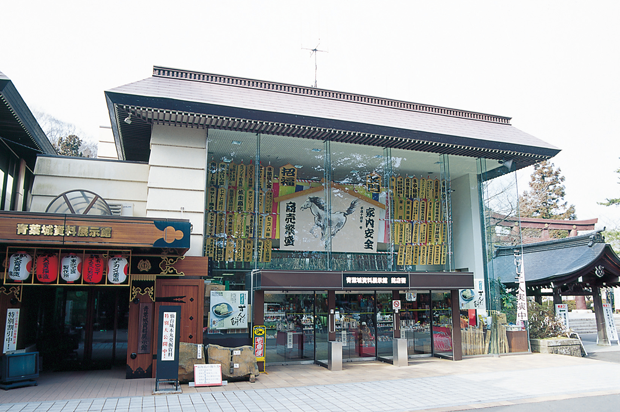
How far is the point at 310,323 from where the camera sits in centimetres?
1478

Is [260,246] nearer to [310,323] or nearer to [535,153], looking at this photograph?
[310,323]

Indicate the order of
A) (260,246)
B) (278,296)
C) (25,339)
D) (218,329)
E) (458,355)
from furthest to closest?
(260,246), (458,355), (278,296), (218,329), (25,339)

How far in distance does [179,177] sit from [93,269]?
392 cm

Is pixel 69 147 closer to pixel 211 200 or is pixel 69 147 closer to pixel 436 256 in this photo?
pixel 211 200

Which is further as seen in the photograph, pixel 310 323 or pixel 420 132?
pixel 420 132

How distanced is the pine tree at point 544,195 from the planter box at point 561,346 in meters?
34.7

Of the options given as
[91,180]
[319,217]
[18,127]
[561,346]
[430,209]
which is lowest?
[561,346]

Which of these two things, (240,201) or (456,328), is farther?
(240,201)

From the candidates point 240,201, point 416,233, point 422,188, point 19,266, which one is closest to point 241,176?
point 240,201

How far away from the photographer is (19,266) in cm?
1085

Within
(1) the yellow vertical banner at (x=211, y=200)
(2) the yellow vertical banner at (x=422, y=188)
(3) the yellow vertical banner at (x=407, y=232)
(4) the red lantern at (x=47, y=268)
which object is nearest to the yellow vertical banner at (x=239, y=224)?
(1) the yellow vertical banner at (x=211, y=200)

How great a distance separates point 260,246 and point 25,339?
7.99m

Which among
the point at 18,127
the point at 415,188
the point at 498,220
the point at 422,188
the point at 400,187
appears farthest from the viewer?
the point at 422,188

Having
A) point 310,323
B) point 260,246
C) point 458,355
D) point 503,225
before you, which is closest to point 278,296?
point 310,323
